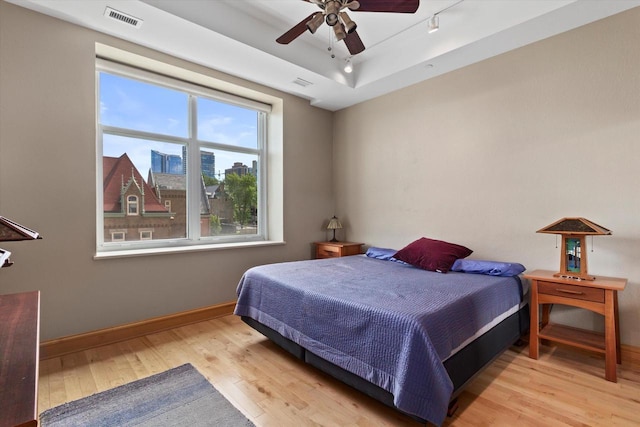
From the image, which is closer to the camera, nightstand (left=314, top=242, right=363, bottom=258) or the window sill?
the window sill

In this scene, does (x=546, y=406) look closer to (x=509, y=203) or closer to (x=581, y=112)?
(x=509, y=203)

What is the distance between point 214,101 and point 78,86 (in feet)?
4.54

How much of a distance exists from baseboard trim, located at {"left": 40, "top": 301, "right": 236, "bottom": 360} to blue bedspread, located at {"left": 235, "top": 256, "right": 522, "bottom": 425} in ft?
2.56

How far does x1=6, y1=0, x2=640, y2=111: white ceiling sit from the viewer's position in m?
2.35

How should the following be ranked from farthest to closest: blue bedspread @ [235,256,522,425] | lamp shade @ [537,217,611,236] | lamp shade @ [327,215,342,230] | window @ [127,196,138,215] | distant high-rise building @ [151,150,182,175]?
1. lamp shade @ [327,215,342,230]
2. distant high-rise building @ [151,150,182,175]
3. window @ [127,196,138,215]
4. lamp shade @ [537,217,611,236]
5. blue bedspread @ [235,256,522,425]

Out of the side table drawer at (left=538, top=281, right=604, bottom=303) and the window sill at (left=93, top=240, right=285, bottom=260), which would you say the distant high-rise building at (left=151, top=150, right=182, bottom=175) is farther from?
the side table drawer at (left=538, top=281, right=604, bottom=303)

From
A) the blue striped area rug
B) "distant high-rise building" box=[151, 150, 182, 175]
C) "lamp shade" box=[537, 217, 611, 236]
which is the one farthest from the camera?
"distant high-rise building" box=[151, 150, 182, 175]

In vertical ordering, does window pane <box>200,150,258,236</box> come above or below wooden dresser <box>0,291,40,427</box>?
above

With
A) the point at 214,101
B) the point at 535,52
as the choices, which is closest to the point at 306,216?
the point at 214,101

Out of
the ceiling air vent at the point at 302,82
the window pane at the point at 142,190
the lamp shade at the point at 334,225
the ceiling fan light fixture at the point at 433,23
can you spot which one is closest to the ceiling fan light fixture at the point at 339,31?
the ceiling fan light fixture at the point at 433,23

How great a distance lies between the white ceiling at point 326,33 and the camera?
2.35m

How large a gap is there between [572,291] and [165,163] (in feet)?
12.6

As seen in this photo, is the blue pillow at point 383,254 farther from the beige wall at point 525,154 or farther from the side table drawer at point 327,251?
the side table drawer at point 327,251

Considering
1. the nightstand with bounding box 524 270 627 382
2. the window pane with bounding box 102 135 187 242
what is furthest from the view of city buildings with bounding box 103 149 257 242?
the nightstand with bounding box 524 270 627 382
